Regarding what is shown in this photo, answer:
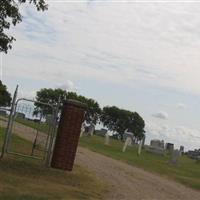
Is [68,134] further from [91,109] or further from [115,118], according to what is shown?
[115,118]

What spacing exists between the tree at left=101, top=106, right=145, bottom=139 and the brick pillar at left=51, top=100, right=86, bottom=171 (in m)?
95.3

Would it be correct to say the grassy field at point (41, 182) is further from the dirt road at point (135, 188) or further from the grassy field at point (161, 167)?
the grassy field at point (161, 167)

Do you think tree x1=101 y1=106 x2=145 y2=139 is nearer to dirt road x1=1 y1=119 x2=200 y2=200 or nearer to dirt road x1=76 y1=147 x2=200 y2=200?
dirt road x1=1 y1=119 x2=200 y2=200

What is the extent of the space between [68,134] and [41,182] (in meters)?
4.92

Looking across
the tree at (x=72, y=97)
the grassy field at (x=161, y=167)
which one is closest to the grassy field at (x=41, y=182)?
the grassy field at (x=161, y=167)

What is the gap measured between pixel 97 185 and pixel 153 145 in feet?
146

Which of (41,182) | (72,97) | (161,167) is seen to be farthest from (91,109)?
(41,182)

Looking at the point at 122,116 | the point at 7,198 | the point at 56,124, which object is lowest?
A: the point at 7,198

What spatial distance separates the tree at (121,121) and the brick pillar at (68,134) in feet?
313

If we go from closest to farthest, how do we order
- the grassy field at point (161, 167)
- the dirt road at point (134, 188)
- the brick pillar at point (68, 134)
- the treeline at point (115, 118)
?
the dirt road at point (134, 188) < the brick pillar at point (68, 134) < the grassy field at point (161, 167) < the treeline at point (115, 118)

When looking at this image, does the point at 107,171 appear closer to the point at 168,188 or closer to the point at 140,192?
the point at 168,188

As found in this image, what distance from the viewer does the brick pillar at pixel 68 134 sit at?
70.6 ft

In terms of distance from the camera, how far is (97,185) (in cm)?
1861

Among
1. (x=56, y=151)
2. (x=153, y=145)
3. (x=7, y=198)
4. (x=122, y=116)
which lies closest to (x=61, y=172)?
(x=56, y=151)
